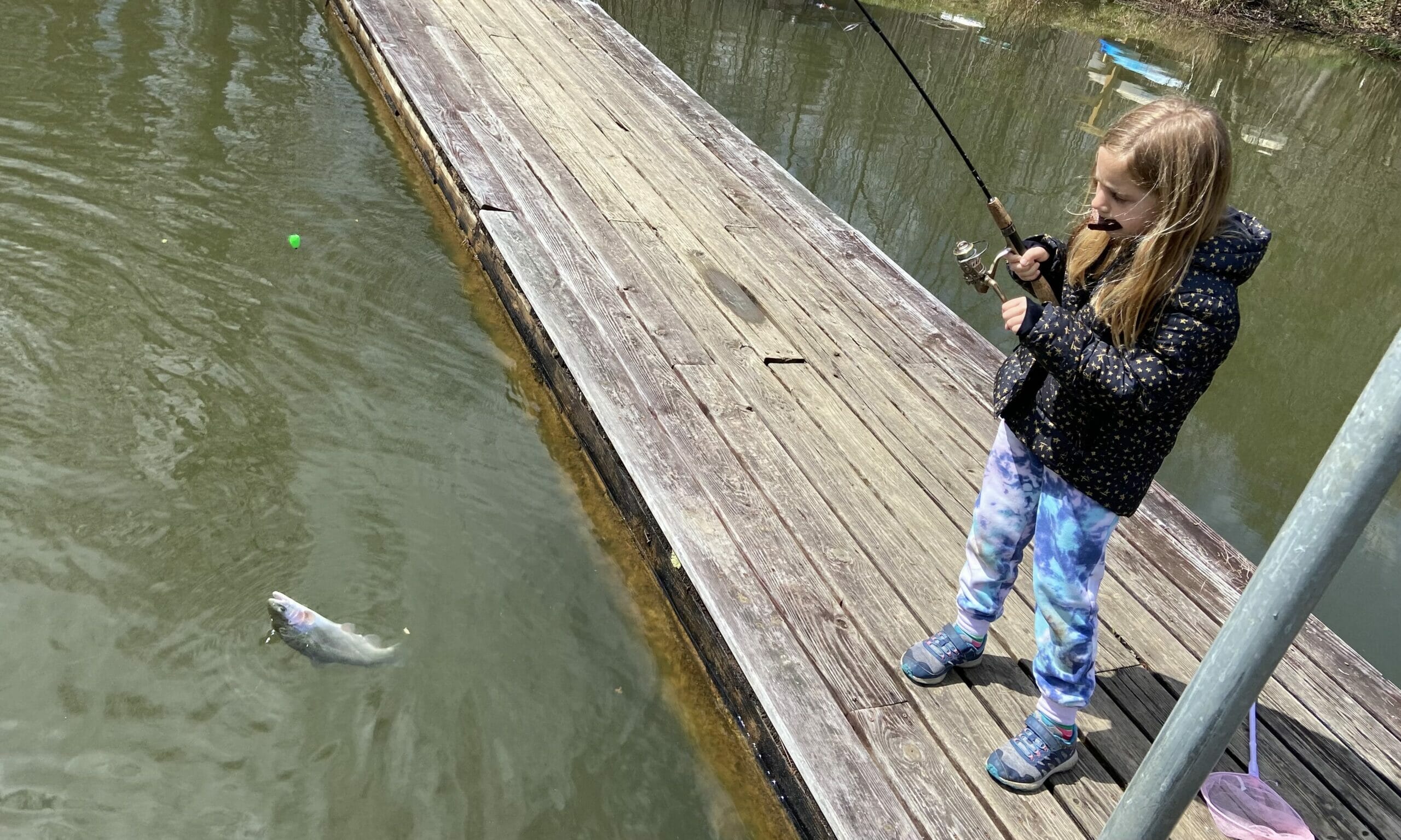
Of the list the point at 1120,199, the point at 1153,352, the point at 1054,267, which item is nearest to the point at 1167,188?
the point at 1120,199

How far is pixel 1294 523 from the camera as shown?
1448mm

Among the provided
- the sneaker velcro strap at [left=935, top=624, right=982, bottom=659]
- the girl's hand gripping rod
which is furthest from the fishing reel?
the sneaker velcro strap at [left=935, top=624, right=982, bottom=659]

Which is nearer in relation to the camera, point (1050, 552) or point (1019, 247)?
point (1050, 552)

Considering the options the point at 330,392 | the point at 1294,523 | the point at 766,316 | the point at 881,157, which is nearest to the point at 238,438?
the point at 330,392

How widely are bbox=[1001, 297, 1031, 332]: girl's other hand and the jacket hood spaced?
0.32 metres

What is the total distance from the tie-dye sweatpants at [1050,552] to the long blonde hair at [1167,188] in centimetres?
41

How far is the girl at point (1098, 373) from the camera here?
1965 millimetres

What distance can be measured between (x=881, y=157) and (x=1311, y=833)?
20.3ft

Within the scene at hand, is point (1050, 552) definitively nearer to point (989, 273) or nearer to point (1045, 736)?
point (1045, 736)

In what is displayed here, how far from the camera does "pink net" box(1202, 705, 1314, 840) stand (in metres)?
2.40

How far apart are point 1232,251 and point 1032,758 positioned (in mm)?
1254

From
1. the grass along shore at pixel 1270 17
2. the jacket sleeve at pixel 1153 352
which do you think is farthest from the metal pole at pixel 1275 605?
the grass along shore at pixel 1270 17

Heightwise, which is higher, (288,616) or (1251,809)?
(1251,809)

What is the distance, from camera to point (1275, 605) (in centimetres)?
149
